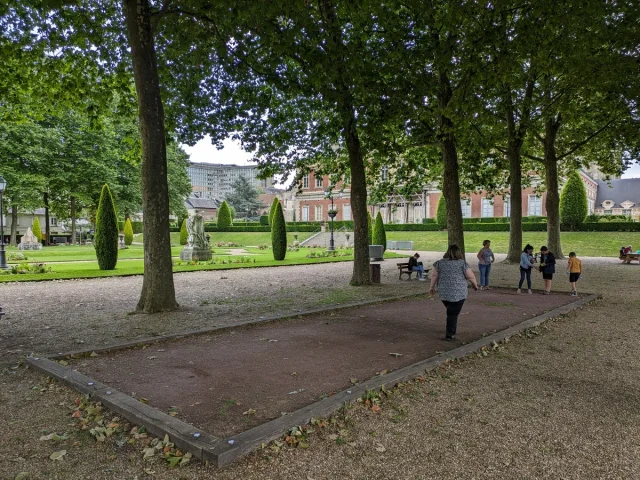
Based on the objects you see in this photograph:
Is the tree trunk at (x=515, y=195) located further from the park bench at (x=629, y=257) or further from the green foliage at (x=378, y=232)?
the green foliage at (x=378, y=232)

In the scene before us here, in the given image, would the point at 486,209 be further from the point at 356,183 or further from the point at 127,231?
the point at 356,183

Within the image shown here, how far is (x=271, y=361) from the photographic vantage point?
580cm

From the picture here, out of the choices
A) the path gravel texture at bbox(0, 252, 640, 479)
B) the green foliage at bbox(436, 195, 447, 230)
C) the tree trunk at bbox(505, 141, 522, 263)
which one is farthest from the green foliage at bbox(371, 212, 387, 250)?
the path gravel texture at bbox(0, 252, 640, 479)

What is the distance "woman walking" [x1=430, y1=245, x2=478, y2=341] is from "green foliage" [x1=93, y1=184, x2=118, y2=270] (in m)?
15.7

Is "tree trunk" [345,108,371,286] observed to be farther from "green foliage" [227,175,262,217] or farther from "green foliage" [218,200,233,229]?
"green foliage" [227,175,262,217]

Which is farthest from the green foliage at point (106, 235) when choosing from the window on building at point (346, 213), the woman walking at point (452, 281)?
the window on building at point (346, 213)

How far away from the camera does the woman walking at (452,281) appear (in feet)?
22.4

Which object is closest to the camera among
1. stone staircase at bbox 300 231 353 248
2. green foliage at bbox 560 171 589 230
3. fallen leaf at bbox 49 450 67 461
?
fallen leaf at bbox 49 450 67 461

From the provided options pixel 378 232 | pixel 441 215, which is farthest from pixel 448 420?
pixel 441 215

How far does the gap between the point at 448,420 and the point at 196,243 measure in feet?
73.0

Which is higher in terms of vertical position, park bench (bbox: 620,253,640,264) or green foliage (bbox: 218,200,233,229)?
green foliage (bbox: 218,200,233,229)

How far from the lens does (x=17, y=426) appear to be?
4.00m

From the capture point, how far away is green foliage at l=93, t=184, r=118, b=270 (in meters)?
18.4

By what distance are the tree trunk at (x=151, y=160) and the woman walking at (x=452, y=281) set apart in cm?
578
